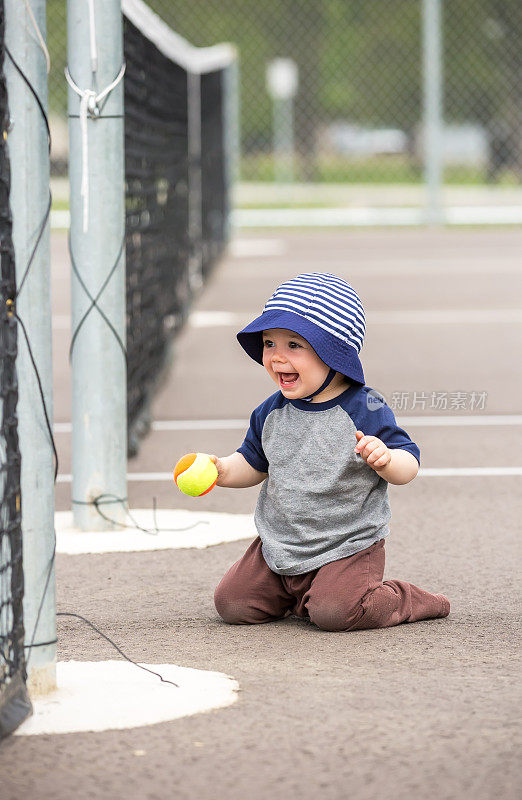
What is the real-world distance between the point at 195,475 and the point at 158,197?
5.57 m

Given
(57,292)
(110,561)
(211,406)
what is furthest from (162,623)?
(57,292)

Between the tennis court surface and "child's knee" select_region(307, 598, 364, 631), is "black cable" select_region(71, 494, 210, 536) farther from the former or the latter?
"child's knee" select_region(307, 598, 364, 631)

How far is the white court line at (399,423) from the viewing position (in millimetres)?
7902

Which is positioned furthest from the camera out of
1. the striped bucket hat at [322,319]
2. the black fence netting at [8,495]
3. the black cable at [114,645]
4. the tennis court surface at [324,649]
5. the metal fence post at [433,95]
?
the metal fence post at [433,95]

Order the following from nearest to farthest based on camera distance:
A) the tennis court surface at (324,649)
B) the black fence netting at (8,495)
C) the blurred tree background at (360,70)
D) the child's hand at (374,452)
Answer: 1. the tennis court surface at (324,649)
2. the black fence netting at (8,495)
3. the child's hand at (374,452)
4. the blurred tree background at (360,70)

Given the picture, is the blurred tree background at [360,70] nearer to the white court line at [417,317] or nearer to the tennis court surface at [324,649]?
the white court line at [417,317]

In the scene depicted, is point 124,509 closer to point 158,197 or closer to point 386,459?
point 386,459

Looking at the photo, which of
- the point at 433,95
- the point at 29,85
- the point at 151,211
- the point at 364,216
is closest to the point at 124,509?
the point at 29,85

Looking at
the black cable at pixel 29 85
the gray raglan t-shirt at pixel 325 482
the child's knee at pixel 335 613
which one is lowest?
the child's knee at pixel 335 613

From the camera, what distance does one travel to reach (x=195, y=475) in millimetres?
4094

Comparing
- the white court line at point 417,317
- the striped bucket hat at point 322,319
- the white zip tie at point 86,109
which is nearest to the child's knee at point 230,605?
the striped bucket hat at point 322,319

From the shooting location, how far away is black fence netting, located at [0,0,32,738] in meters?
3.24

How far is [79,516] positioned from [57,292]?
33.8 ft

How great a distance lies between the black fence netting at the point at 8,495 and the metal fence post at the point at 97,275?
196 cm
